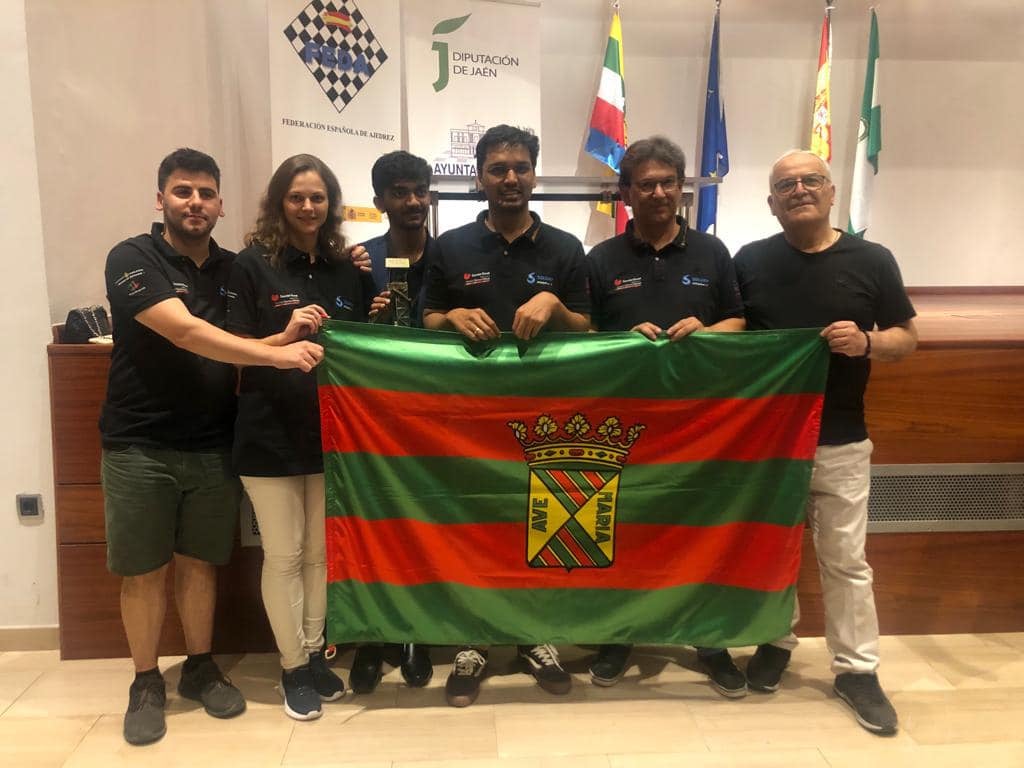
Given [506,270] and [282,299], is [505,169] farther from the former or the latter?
[282,299]

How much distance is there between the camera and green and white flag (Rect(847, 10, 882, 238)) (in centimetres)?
466

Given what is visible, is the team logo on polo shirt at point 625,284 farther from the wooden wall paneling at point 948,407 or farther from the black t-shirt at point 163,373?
the black t-shirt at point 163,373

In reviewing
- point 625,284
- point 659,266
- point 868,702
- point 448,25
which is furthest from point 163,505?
point 448,25

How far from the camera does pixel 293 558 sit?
2156 mm

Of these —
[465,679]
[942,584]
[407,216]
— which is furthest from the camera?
[942,584]

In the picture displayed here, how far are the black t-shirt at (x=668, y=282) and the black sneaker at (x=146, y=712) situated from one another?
1856 millimetres

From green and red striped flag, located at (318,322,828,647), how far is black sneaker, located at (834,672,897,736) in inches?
11.5

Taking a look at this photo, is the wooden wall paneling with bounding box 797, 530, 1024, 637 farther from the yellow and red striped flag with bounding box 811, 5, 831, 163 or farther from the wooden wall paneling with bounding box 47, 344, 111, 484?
the yellow and red striped flag with bounding box 811, 5, 831, 163

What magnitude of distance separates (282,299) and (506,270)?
68 centimetres

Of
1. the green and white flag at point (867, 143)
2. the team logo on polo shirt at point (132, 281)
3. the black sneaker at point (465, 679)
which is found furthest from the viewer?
the green and white flag at point (867, 143)

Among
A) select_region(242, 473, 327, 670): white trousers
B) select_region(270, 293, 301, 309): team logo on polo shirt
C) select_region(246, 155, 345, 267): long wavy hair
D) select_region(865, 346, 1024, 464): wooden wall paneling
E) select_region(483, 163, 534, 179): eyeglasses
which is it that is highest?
select_region(483, 163, 534, 179): eyeglasses

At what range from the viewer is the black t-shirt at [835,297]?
2.14 m

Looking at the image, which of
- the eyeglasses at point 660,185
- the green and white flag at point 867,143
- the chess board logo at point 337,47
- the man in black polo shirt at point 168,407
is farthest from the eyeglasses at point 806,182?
the green and white flag at point 867,143

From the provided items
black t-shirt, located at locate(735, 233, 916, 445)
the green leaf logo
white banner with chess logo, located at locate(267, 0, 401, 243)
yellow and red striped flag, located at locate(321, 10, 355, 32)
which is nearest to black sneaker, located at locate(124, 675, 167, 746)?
black t-shirt, located at locate(735, 233, 916, 445)
